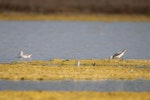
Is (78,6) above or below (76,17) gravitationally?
above

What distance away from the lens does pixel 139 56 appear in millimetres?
43219

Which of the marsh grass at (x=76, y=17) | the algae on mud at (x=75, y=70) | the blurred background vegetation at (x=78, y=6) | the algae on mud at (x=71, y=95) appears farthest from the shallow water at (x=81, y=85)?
the blurred background vegetation at (x=78, y=6)

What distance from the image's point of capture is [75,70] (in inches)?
1315

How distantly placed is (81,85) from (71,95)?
3.16 m

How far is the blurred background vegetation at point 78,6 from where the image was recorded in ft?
361

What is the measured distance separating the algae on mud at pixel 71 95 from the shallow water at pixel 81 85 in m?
1.52

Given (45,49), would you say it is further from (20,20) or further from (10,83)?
(20,20)

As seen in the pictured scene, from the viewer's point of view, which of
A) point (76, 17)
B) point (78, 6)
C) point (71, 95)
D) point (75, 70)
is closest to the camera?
point (71, 95)

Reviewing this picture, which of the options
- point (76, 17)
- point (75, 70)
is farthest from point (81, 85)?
point (76, 17)

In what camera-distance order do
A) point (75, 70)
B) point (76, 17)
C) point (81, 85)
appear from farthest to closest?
point (76, 17) → point (75, 70) → point (81, 85)

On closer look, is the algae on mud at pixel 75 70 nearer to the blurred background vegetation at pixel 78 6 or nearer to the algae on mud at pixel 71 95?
the algae on mud at pixel 71 95

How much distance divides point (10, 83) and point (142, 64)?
9733 mm

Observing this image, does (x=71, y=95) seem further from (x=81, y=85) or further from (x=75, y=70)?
(x=75, y=70)

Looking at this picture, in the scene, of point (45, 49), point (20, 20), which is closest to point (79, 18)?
point (20, 20)
